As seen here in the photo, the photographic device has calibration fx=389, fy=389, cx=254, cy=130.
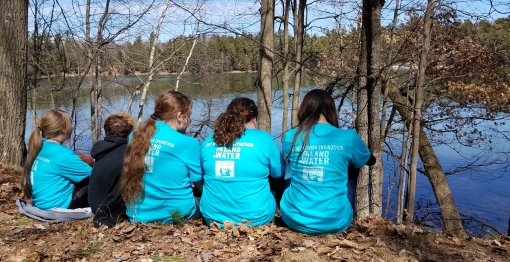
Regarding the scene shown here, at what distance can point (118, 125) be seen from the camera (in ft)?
12.1

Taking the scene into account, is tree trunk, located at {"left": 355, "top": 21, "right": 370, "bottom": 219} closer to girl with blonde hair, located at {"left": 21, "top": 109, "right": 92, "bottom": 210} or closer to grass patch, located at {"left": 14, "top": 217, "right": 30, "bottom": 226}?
girl with blonde hair, located at {"left": 21, "top": 109, "right": 92, "bottom": 210}

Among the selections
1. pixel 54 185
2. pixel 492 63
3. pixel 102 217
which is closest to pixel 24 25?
pixel 54 185

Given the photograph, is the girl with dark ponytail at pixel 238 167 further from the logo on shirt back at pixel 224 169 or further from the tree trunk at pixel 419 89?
the tree trunk at pixel 419 89

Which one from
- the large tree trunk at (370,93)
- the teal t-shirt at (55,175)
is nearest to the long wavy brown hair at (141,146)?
the teal t-shirt at (55,175)

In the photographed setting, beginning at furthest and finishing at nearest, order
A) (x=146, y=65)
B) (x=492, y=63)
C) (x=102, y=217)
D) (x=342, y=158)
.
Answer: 1. (x=146, y=65)
2. (x=492, y=63)
3. (x=102, y=217)
4. (x=342, y=158)

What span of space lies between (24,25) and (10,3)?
350 millimetres

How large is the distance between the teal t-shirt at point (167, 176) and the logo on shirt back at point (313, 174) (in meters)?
0.97

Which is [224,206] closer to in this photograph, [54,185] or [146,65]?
[54,185]

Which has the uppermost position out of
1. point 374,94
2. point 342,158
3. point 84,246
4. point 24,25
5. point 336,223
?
point 24,25

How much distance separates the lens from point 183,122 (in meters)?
3.56

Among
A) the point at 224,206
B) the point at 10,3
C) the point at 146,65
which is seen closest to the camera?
the point at 224,206

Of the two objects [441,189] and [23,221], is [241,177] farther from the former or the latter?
[441,189]

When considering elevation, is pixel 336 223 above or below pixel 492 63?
below

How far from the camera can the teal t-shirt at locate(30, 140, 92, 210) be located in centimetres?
373
